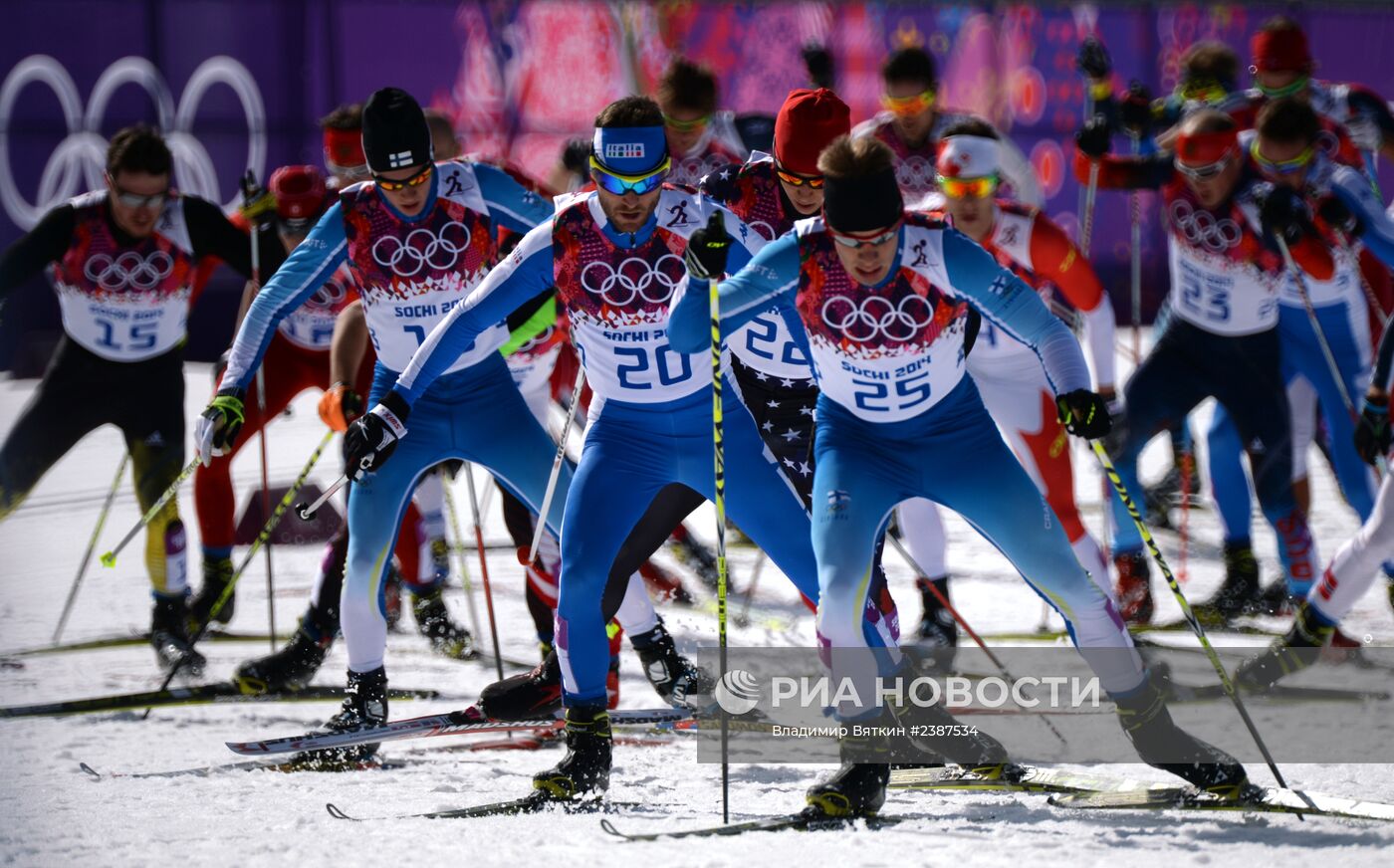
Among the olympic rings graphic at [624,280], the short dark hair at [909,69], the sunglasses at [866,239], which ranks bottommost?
the olympic rings graphic at [624,280]

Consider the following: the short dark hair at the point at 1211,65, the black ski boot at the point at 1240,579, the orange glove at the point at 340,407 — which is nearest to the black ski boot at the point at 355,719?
the orange glove at the point at 340,407

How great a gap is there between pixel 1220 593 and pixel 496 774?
3709mm

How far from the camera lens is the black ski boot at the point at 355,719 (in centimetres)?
Answer: 566

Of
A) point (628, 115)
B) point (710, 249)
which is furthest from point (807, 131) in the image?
point (710, 249)

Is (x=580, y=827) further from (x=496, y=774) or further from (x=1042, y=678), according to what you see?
(x=1042, y=678)

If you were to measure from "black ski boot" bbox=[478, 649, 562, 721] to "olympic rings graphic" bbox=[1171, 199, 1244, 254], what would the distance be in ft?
11.3

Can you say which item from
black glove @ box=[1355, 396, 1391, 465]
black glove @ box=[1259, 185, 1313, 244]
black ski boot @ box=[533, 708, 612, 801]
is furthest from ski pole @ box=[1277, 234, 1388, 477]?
black ski boot @ box=[533, 708, 612, 801]

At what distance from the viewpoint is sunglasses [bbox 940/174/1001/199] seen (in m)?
6.50

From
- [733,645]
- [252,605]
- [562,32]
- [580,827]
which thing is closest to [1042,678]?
[733,645]

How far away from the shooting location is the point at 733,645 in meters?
7.25

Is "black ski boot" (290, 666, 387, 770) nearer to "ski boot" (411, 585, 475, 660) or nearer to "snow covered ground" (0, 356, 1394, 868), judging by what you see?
"snow covered ground" (0, 356, 1394, 868)

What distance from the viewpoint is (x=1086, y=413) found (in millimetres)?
4691

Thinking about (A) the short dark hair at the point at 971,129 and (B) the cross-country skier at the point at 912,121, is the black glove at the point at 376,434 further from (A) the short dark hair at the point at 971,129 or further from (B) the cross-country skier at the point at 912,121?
(B) the cross-country skier at the point at 912,121

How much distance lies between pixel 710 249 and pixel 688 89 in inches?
A: 148
